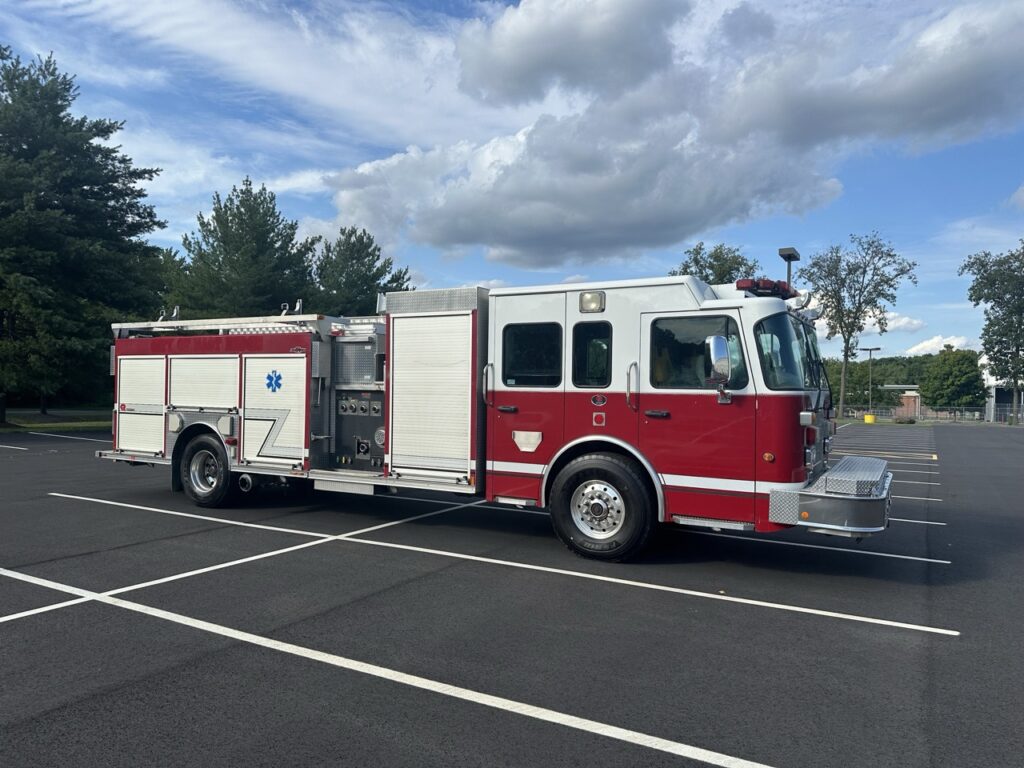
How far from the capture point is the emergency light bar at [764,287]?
275 inches

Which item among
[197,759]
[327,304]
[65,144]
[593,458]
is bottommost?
[197,759]

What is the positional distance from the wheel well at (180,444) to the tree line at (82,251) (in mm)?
18271

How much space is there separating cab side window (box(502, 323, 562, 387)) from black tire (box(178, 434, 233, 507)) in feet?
14.6

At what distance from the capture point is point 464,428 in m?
8.05

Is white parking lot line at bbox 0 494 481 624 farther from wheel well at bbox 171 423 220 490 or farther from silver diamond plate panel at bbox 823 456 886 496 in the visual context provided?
silver diamond plate panel at bbox 823 456 886 496

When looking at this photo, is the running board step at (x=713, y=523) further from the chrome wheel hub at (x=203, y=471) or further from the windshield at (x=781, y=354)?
the chrome wheel hub at (x=203, y=471)

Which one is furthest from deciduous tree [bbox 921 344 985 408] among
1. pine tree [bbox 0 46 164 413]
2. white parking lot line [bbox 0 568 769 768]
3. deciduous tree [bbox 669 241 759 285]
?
white parking lot line [bbox 0 568 769 768]

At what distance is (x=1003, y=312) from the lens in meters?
72.6

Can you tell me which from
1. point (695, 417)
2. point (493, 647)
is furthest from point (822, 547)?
point (493, 647)

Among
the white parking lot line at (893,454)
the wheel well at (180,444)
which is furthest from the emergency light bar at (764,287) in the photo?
the white parking lot line at (893,454)

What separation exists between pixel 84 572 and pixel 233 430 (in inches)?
126

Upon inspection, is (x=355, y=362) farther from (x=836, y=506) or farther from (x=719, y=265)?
(x=719, y=265)

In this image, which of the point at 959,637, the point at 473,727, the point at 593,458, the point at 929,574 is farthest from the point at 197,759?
the point at 929,574

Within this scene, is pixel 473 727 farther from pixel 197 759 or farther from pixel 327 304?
pixel 327 304
